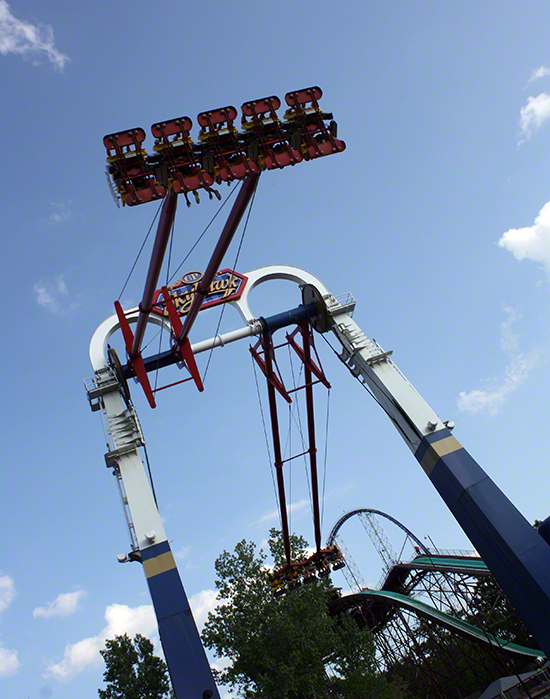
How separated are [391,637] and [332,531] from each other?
465 inches

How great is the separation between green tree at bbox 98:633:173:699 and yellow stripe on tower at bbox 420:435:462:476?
18724 millimetres


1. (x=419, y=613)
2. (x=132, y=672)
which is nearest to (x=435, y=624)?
(x=419, y=613)

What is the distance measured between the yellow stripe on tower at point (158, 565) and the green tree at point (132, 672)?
14.8 m

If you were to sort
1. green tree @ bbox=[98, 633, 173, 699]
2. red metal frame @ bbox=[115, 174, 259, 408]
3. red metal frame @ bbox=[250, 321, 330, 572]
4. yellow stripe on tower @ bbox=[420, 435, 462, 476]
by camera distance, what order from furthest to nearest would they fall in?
green tree @ bbox=[98, 633, 173, 699] < red metal frame @ bbox=[250, 321, 330, 572] < yellow stripe on tower @ bbox=[420, 435, 462, 476] < red metal frame @ bbox=[115, 174, 259, 408]

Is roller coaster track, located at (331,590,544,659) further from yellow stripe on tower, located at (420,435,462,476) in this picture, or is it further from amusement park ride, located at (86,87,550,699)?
yellow stripe on tower, located at (420,435,462,476)

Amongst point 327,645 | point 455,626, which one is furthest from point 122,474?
point 455,626

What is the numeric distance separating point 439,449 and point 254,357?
300 inches

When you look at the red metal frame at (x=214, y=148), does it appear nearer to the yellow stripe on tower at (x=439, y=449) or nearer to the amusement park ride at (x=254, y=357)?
the amusement park ride at (x=254, y=357)

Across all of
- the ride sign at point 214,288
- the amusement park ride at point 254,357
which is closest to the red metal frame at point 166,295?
the amusement park ride at point 254,357

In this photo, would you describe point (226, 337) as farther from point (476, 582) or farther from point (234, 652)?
point (476, 582)

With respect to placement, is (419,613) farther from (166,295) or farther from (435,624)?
(166,295)

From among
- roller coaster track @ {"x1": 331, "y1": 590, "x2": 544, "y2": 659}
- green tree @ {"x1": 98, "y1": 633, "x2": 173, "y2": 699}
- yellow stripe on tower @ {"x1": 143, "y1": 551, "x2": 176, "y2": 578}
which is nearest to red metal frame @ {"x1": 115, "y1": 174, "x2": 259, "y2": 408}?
yellow stripe on tower @ {"x1": 143, "y1": 551, "x2": 176, "y2": 578}

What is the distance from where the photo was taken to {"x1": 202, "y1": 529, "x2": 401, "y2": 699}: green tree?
48.5ft

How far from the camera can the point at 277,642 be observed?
50.8 feet
